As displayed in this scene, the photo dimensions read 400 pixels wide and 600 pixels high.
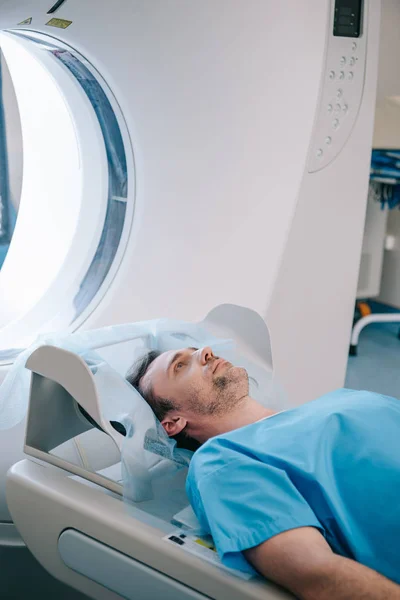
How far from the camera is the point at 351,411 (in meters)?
1.13

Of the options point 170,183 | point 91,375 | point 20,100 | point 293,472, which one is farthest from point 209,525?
point 20,100

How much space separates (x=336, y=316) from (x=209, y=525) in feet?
3.54

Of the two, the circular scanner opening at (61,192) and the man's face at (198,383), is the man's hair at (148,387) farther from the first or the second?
the circular scanner opening at (61,192)

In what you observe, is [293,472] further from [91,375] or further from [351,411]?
[91,375]

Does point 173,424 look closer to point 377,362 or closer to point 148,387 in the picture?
point 148,387

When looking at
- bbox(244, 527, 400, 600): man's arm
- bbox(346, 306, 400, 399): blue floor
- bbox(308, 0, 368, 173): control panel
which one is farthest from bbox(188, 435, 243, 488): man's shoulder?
bbox(346, 306, 400, 399): blue floor

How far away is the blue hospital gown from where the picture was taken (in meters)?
0.93

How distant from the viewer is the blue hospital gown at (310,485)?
93 centimetres

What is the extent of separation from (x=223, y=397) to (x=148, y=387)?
150 millimetres

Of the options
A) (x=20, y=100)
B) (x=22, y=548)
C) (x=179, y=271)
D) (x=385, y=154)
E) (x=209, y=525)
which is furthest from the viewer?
(x=385, y=154)

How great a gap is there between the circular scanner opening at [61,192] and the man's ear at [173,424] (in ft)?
1.53

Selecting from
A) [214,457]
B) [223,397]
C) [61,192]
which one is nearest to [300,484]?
[214,457]

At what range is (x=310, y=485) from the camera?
3.34ft

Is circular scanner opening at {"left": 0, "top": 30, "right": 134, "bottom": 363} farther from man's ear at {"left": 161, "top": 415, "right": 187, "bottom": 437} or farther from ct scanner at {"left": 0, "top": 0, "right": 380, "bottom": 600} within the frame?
man's ear at {"left": 161, "top": 415, "right": 187, "bottom": 437}
